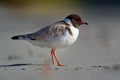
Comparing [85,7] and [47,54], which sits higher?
[85,7]

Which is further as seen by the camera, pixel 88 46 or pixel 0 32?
pixel 0 32

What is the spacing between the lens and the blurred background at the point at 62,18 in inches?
472

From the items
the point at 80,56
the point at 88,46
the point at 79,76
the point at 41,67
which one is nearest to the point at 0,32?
the point at 88,46

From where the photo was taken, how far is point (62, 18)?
2041cm

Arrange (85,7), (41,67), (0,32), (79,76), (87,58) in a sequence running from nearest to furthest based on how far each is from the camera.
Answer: (79,76) → (41,67) → (87,58) → (0,32) → (85,7)

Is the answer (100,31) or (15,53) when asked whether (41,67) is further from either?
(100,31)

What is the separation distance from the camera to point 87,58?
465 inches

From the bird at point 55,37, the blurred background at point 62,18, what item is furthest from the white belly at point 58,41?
the blurred background at point 62,18

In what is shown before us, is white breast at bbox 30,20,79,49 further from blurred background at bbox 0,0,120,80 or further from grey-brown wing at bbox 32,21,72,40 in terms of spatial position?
blurred background at bbox 0,0,120,80

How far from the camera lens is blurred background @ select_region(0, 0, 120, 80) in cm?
1200

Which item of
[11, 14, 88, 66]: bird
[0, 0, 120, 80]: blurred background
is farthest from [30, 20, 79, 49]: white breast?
[0, 0, 120, 80]: blurred background

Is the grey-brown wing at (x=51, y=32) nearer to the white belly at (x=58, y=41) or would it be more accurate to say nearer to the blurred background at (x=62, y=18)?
the white belly at (x=58, y=41)

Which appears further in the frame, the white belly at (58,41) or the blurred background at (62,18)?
the blurred background at (62,18)

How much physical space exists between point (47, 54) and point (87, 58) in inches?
42.8
